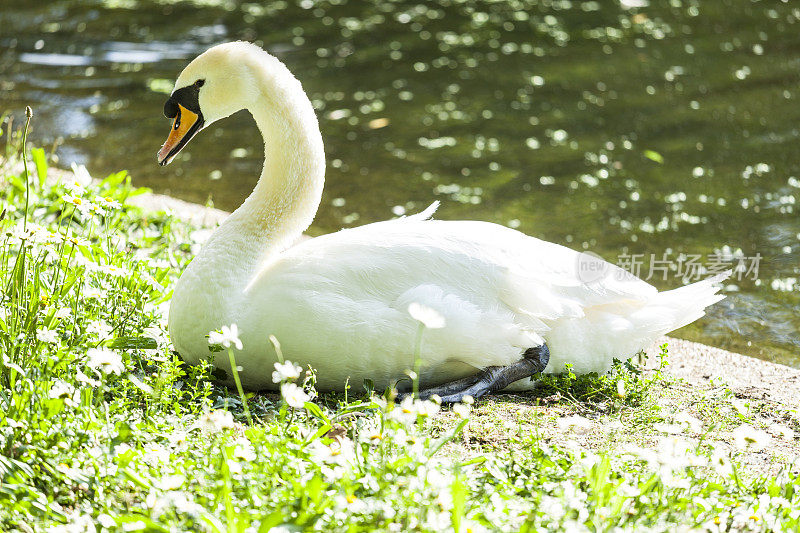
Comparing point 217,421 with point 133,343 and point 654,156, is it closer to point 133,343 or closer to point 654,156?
point 133,343

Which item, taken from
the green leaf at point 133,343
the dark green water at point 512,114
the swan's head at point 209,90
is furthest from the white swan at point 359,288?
the dark green water at point 512,114

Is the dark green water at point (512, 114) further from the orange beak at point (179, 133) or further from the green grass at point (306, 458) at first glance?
the orange beak at point (179, 133)

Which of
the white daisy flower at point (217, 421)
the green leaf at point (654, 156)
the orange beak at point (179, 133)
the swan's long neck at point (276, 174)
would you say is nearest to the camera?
the white daisy flower at point (217, 421)

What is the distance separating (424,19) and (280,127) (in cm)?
692

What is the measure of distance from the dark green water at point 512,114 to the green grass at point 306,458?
2271mm

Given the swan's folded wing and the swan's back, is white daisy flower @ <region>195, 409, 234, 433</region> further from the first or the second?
the swan's folded wing

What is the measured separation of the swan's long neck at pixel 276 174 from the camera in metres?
3.90

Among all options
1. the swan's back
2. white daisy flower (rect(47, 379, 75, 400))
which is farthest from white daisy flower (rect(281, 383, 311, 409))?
the swan's back

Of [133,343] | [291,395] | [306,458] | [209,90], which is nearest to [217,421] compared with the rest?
[291,395]

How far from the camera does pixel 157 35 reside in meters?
10.2

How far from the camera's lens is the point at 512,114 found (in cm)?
827

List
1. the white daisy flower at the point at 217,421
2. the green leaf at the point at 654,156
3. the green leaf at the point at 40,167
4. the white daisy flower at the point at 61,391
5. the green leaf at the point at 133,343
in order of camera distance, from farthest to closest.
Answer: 1. the green leaf at the point at 654,156
2. the green leaf at the point at 40,167
3. the green leaf at the point at 133,343
4. the white daisy flower at the point at 61,391
5. the white daisy flower at the point at 217,421

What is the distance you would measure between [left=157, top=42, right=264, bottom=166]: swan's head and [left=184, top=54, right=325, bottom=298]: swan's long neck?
4 cm

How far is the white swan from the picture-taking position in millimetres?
3602
